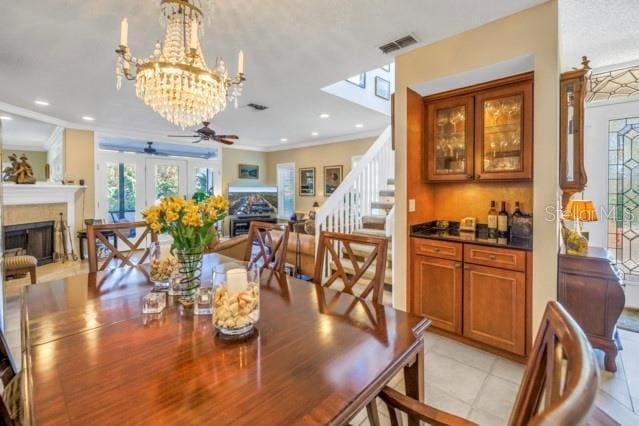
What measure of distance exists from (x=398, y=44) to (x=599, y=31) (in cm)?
166

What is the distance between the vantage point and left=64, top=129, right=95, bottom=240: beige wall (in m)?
5.90

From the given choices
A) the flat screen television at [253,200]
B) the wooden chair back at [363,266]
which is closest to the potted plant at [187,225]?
the wooden chair back at [363,266]

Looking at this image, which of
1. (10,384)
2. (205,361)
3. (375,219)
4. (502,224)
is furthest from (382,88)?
(10,384)

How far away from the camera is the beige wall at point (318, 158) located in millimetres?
7238

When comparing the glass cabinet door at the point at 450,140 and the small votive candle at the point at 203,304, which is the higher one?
the glass cabinet door at the point at 450,140

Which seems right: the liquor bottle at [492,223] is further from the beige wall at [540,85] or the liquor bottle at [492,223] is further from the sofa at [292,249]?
the sofa at [292,249]

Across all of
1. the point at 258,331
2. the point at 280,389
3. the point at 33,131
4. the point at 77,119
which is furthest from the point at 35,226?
the point at 280,389

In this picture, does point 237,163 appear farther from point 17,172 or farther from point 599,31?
point 599,31

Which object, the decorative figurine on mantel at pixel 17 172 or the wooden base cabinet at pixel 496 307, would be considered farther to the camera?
the decorative figurine on mantel at pixel 17 172

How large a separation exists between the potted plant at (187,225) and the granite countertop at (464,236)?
6.26 ft

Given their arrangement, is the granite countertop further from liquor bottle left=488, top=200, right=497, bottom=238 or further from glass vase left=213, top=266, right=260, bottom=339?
glass vase left=213, top=266, right=260, bottom=339

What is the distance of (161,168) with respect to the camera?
729 centimetres

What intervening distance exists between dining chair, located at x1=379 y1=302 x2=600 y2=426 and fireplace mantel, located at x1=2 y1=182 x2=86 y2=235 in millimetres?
6137

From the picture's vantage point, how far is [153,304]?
142 centimetres
